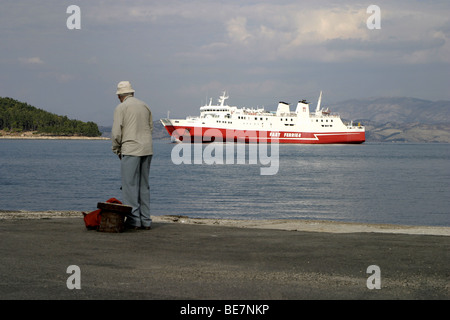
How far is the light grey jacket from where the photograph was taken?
696 centimetres

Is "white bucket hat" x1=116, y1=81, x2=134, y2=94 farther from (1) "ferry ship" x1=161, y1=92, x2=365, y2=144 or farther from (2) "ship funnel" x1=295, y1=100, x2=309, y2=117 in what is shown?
(2) "ship funnel" x1=295, y1=100, x2=309, y2=117

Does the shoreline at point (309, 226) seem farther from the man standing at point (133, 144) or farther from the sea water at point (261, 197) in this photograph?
the sea water at point (261, 197)

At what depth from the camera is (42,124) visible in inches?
6752

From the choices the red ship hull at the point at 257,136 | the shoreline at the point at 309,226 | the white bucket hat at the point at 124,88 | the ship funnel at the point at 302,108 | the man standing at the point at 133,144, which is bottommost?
the shoreline at the point at 309,226

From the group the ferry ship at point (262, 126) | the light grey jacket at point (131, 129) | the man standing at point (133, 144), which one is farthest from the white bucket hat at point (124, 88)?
the ferry ship at point (262, 126)

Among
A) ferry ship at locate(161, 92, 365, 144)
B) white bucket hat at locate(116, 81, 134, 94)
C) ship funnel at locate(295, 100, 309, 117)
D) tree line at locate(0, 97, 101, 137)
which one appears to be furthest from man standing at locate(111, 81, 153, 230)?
tree line at locate(0, 97, 101, 137)

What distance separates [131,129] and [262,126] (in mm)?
85192

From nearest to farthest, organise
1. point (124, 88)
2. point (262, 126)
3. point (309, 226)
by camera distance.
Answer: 1. point (124, 88)
2. point (309, 226)
3. point (262, 126)

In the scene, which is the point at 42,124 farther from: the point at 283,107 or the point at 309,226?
the point at 309,226

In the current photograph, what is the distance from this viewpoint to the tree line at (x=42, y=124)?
164625mm

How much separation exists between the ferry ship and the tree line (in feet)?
291

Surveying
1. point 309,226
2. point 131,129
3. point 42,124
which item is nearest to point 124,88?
point 131,129

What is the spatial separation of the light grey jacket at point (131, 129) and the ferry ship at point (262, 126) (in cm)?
7928

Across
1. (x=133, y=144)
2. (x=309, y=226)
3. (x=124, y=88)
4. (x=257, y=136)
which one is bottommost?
(x=309, y=226)
